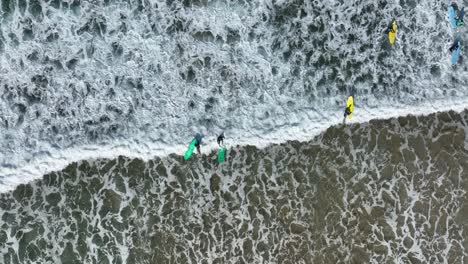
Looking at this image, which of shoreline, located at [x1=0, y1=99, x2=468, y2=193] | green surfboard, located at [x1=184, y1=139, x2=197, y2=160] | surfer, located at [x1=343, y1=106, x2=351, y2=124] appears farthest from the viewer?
surfer, located at [x1=343, y1=106, x2=351, y2=124]

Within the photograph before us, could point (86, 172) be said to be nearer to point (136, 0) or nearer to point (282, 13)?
point (136, 0)

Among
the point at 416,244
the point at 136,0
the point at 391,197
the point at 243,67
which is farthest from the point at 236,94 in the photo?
the point at 416,244

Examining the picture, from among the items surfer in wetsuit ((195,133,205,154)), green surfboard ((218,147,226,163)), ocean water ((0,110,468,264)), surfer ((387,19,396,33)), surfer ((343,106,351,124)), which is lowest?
ocean water ((0,110,468,264))

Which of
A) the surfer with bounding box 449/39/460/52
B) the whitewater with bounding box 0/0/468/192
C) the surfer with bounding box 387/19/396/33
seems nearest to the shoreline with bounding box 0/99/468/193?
the whitewater with bounding box 0/0/468/192

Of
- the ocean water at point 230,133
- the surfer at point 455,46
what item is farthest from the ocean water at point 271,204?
the surfer at point 455,46

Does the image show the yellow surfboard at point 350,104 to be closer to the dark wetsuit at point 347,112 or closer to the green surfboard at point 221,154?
the dark wetsuit at point 347,112

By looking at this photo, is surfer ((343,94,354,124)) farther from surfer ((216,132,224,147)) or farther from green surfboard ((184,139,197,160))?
green surfboard ((184,139,197,160))
